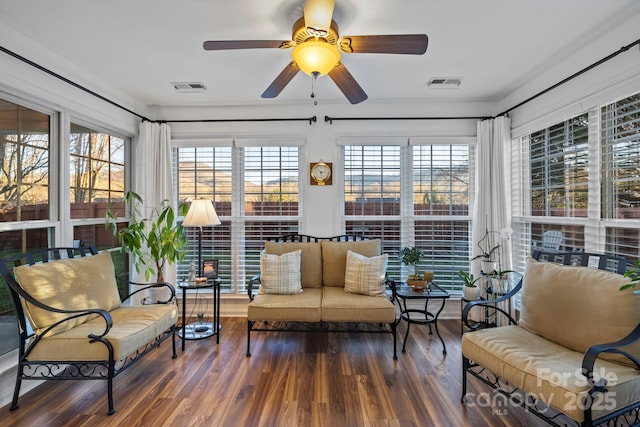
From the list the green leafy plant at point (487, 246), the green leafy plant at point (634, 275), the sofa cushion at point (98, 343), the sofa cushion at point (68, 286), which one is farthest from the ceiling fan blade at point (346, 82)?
the sofa cushion at point (68, 286)

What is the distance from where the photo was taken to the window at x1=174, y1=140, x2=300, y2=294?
4.04 meters

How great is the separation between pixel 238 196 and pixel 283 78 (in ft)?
6.57

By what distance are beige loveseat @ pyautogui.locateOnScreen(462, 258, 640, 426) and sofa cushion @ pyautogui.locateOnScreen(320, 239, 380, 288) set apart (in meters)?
1.48

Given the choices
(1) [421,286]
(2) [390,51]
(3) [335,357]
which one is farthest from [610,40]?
(3) [335,357]

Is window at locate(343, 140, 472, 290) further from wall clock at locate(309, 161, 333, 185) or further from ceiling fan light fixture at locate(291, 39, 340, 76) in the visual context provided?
ceiling fan light fixture at locate(291, 39, 340, 76)

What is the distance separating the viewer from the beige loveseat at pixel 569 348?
1.59 metres

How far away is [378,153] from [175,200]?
2689 mm

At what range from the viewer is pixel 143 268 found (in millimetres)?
3824

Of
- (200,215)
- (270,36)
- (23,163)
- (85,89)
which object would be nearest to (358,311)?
(200,215)

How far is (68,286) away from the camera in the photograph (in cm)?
239

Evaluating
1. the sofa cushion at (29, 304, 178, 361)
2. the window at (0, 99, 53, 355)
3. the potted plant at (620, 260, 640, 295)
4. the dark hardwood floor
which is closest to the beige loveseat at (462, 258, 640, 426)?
the potted plant at (620, 260, 640, 295)

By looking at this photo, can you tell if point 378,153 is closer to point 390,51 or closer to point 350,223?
point 350,223

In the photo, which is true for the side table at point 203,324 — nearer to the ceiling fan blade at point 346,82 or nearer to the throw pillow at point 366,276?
the throw pillow at point 366,276

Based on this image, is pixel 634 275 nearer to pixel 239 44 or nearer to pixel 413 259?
pixel 413 259
